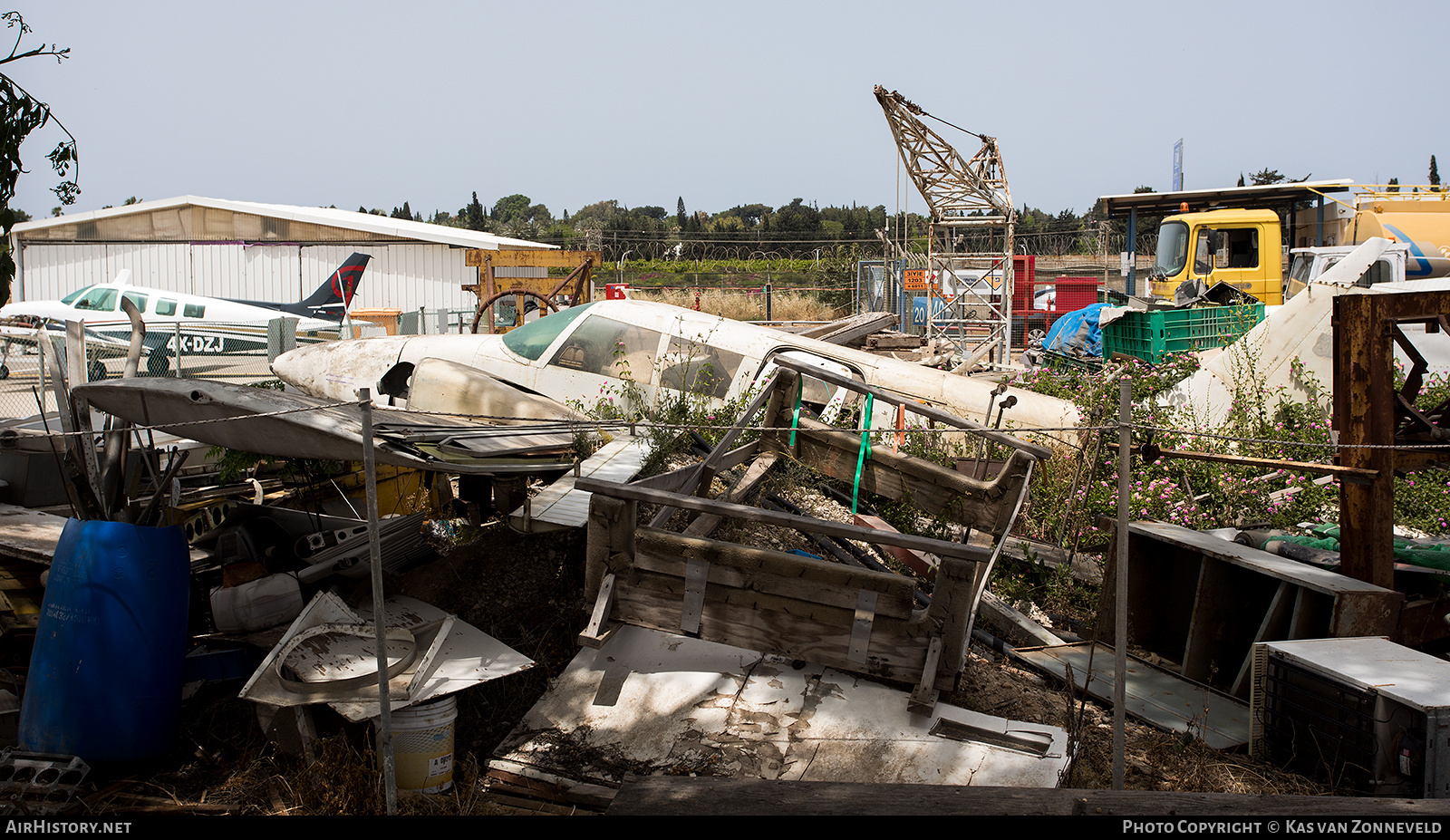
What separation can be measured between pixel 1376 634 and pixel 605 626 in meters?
3.70

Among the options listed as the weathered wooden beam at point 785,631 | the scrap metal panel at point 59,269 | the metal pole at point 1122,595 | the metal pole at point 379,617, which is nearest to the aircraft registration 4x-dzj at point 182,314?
the scrap metal panel at point 59,269

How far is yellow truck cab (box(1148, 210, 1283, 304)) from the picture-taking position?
16109 mm

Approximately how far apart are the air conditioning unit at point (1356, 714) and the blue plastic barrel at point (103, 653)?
517cm

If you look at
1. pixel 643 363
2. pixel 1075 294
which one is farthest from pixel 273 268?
pixel 643 363

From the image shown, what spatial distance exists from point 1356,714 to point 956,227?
2070cm

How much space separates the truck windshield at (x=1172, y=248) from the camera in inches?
665

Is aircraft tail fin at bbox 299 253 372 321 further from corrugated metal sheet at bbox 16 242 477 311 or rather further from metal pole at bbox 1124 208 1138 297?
metal pole at bbox 1124 208 1138 297

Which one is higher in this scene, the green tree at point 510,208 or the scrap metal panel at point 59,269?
the green tree at point 510,208

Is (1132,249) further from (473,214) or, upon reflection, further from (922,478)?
(473,214)

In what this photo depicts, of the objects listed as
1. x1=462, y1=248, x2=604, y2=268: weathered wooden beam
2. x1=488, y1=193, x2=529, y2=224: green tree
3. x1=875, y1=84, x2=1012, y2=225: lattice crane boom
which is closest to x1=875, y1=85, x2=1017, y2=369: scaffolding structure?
x1=875, y1=84, x2=1012, y2=225: lattice crane boom

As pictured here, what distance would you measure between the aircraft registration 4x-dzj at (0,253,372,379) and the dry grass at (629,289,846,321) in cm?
1080

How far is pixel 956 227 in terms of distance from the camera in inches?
907

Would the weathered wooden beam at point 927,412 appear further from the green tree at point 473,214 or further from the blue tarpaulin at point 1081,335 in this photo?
the green tree at point 473,214

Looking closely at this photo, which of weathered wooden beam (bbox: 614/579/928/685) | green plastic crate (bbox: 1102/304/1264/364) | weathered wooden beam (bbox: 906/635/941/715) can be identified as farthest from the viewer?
green plastic crate (bbox: 1102/304/1264/364)
